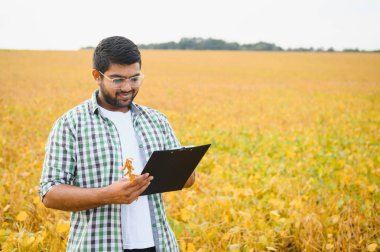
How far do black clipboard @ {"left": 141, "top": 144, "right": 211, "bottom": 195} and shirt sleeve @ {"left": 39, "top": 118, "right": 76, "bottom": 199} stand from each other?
1.26ft

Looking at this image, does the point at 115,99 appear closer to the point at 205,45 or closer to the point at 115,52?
the point at 115,52

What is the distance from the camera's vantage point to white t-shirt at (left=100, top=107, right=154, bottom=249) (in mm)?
1952

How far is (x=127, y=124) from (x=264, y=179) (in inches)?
132

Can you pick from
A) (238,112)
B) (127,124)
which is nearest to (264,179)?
(127,124)

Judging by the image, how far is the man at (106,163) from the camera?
181 centimetres

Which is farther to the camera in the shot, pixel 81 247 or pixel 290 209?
pixel 290 209

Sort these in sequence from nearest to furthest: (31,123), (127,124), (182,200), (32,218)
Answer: (127,124), (32,218), (182,200), (31,123)

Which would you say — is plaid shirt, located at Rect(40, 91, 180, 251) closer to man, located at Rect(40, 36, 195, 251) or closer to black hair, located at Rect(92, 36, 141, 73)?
man, located at Rect(40, 36, 195, 251)

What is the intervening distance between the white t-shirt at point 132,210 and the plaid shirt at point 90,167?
0.12 ft

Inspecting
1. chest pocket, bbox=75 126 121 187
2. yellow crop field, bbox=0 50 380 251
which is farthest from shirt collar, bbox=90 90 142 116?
yellow crop field, bbox=0 50 380 251

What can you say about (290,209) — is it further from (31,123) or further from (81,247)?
(31,123)

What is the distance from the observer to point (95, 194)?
1757 mm

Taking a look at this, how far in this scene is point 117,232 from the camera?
191 cm

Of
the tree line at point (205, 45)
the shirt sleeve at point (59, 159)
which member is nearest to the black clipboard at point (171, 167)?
the shirt sleeve at point (59, 159)
